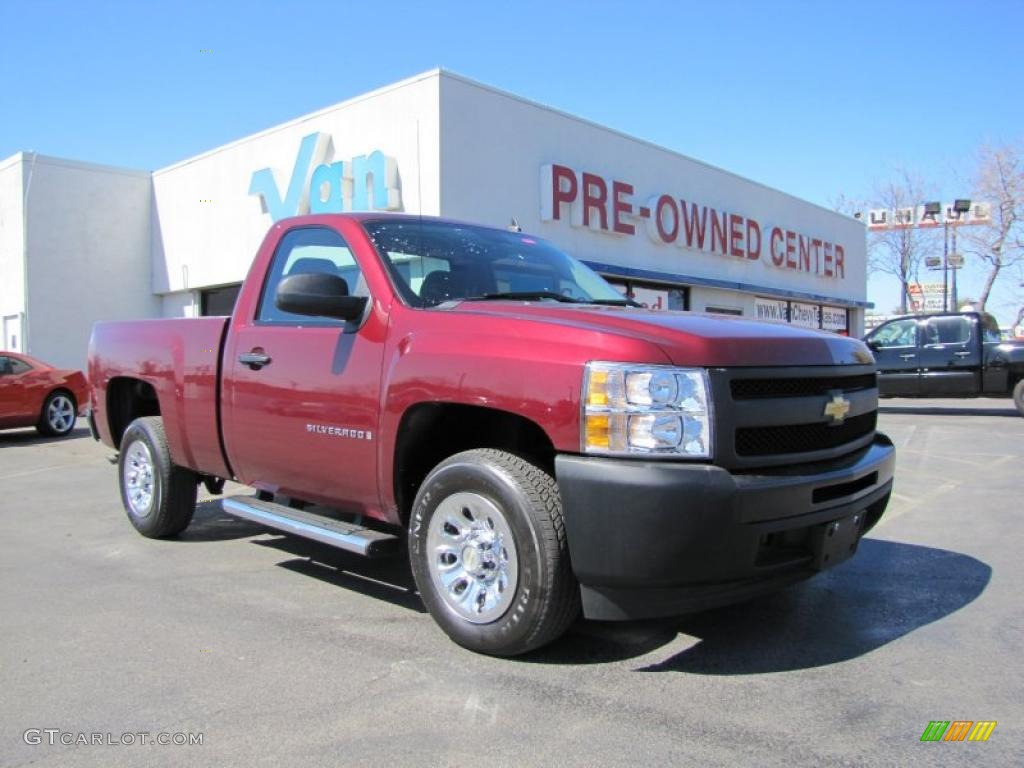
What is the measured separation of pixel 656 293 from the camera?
20953 mm

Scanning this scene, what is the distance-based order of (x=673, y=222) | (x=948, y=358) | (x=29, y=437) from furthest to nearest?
(x=673, y=222) < (x=948, y=358) < (x=29, y=437)

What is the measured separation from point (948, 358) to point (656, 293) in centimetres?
750

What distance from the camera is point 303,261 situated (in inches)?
195

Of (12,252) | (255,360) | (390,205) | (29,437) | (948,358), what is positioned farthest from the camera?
(12,252)

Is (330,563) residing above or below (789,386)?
below

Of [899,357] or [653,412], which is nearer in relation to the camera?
[653,412]

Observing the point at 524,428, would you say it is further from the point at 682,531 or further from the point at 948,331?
the point at 948,331

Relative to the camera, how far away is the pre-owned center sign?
1730cm

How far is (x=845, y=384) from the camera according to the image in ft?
12.3

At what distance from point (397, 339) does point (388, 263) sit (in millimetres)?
545

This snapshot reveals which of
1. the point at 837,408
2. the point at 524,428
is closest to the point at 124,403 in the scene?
the point at 524,428

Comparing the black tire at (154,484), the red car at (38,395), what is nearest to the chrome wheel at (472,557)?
the black tire at (154,484)

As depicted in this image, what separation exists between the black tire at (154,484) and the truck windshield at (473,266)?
8.05ft

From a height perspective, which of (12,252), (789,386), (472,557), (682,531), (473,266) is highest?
(12,252)
